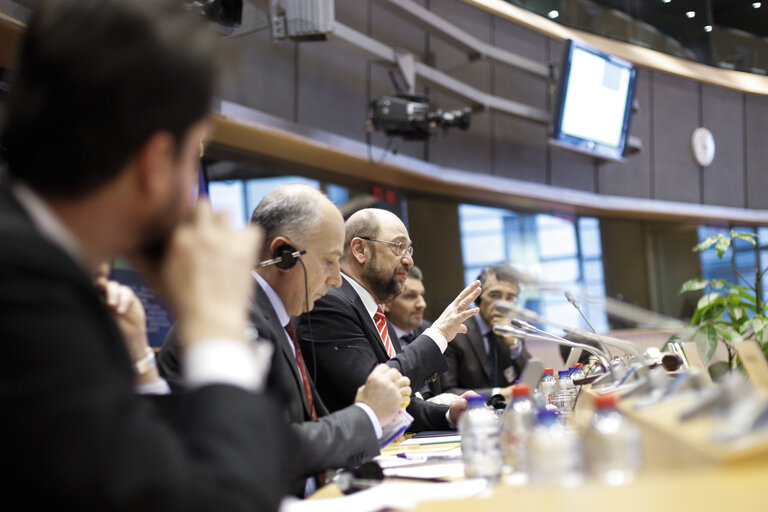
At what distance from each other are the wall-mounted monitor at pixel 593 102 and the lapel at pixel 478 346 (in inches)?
91.2

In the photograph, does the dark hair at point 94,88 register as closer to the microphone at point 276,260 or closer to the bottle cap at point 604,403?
the bottle cap at point 604,403

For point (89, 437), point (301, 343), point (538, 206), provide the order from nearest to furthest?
point (89, 437) → point (301, 343) → point (538, 206)

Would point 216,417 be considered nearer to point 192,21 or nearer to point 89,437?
point 89,437

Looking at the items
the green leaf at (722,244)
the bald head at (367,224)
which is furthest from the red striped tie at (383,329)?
the green leaf at (722,244)

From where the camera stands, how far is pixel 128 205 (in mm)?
892

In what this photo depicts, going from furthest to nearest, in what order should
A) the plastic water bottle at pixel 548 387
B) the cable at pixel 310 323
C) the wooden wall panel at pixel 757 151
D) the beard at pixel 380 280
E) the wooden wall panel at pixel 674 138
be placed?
the wooden wall panel at pixel 757 151, the wooden wall panel at pixel 674 138, the beard at pixel 380 280, the plastic water bottle at pixel 548 387, the cable at pixel 310 323

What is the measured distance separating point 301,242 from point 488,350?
2.73m

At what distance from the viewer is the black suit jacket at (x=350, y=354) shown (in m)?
2.33

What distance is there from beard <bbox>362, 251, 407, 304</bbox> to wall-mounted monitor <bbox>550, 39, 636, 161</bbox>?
3639mm

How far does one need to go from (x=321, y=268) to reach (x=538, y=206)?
5.17 meters

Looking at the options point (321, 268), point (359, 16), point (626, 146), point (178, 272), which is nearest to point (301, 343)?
point (321, 268)

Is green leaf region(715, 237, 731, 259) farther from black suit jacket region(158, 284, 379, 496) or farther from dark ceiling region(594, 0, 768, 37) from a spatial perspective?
dark ceiling region(594, 0, 768, 37)

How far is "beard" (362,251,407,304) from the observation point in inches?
114

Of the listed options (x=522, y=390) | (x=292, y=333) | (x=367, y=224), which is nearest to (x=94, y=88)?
(x=522, y=390)
